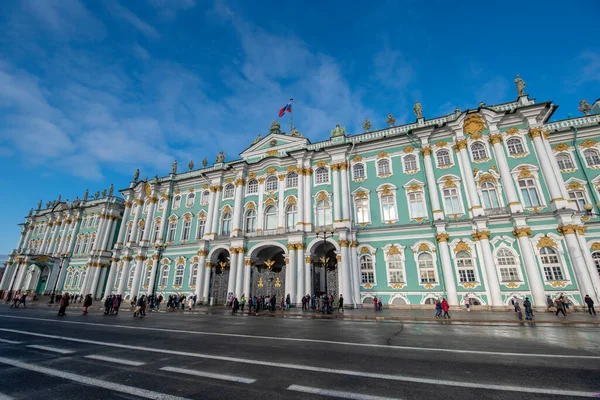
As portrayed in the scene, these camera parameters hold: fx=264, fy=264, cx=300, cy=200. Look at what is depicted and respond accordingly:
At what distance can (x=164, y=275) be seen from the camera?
1330 inches

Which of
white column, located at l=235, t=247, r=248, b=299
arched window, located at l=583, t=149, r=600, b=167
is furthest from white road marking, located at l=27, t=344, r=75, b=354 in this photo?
arched window, located at l=583, t=149, r=600, b=167

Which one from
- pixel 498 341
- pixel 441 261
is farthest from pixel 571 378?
pixel 441 261

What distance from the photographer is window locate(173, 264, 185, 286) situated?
107 feet

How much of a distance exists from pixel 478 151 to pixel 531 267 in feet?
35.4

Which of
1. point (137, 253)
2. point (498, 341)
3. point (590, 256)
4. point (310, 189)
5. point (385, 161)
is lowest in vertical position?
point (498, 341)

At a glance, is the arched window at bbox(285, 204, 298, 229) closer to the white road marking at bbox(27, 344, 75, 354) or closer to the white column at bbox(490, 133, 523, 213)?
the white column at bbox(490, 133, 523, 213)

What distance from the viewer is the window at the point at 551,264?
19.8 metres

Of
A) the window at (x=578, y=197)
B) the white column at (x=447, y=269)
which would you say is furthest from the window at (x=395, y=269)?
the window at (x=578, y=197)

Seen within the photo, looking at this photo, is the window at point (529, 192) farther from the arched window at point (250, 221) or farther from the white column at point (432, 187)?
the arched window at point (250, 221)

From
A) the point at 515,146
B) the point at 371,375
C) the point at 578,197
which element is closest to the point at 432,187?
the point at 515,146

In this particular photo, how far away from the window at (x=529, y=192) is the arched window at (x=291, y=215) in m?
20.6

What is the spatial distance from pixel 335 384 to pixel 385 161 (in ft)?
83.2

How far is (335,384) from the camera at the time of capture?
480 centimetres

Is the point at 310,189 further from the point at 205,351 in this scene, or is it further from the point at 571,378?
the point at 571,378
